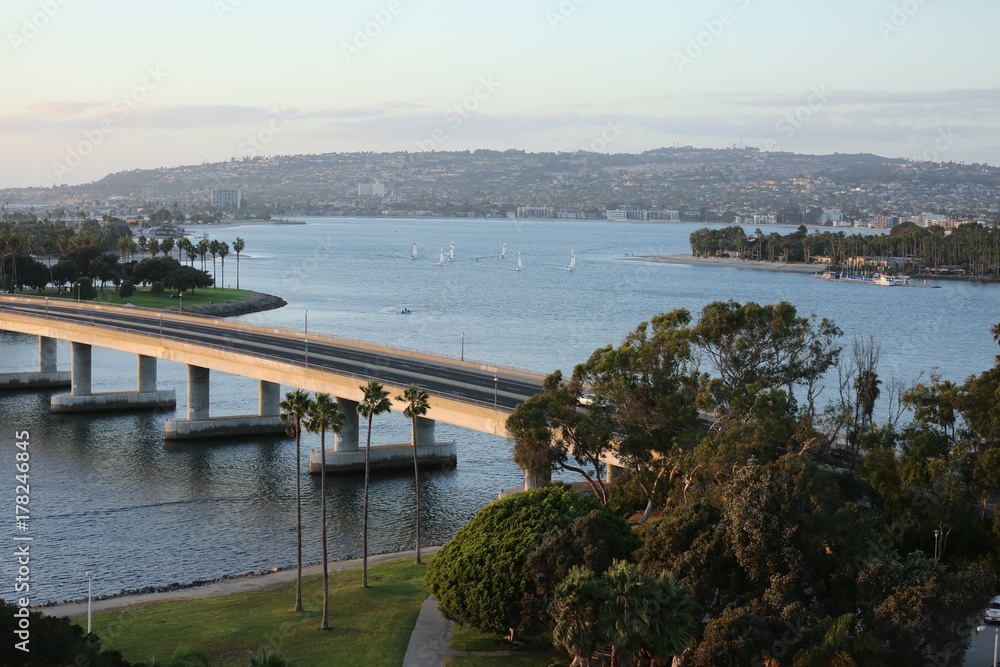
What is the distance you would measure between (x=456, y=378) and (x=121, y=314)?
46185 millimetres

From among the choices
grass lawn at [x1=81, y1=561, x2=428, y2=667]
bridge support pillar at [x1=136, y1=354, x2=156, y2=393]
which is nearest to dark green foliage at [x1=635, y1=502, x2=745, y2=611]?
grass lawn at [x1=81, y1=561, x2=428, y2=667]

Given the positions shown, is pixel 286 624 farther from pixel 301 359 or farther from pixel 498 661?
pixel 301 359

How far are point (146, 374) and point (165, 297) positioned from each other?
5905cm

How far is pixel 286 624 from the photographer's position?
1511 inches

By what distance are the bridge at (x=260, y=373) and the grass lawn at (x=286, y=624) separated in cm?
1598

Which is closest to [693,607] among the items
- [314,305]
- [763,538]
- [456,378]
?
[763,538]

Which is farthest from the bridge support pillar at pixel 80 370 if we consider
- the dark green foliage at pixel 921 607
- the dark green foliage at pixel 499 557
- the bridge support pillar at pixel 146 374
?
the dark green foliage at pixel 921 607

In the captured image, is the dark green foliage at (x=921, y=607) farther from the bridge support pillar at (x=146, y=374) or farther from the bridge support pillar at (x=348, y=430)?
the bridge support pillar at (x=146, y=374)

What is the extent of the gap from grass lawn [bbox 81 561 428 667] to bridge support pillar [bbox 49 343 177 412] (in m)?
45.9

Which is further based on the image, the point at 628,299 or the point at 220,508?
the point at 628,299

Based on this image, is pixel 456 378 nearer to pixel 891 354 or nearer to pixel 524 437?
pixel 524 437

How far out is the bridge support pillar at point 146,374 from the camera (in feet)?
285

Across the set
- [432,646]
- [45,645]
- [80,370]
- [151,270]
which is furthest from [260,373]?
[151,270]

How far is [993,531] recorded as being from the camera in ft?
131
